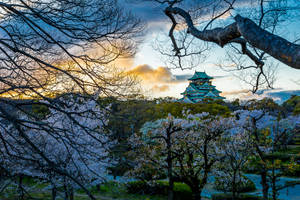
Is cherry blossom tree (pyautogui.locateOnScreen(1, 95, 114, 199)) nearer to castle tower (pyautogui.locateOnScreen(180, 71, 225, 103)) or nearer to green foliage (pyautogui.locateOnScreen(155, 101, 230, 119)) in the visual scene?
green foliage (pyautogui.locateOnScreen(155, 101, 230, 119))

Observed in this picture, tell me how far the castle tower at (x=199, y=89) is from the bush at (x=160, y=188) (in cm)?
3641

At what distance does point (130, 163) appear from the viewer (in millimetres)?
2781

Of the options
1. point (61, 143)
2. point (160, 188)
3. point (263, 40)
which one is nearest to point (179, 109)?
point (160, 188)

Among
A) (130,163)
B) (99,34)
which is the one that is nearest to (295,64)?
(130,163)

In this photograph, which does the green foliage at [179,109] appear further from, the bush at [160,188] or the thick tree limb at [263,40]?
the thick tree limb at [263,40]

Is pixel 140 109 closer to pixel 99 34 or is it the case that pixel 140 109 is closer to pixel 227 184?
pixel 227 184

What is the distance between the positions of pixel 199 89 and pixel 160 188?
131 feet

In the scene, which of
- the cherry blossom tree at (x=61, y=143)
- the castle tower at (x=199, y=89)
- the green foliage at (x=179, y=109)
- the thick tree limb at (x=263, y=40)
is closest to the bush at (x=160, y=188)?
the cherry blossom tree at (x=61, y=143)

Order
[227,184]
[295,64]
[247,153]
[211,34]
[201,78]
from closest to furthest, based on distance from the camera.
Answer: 1. [295,64]
2. [211,34]
3. [247,153]
4. [227,184]
5. [201,78]

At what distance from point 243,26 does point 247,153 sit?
760cm

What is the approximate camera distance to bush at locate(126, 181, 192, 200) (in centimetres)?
1257

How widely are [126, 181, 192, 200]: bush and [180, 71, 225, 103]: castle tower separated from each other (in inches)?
1433

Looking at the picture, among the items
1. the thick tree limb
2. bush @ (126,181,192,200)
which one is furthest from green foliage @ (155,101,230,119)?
the thick tree limb

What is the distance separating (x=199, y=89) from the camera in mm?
52281
